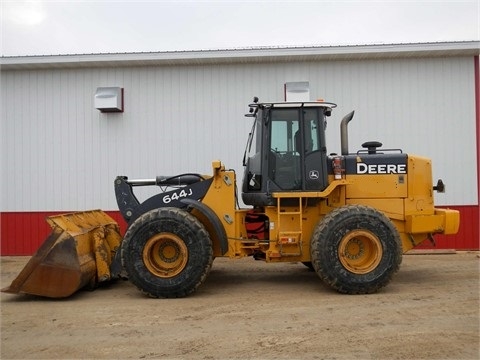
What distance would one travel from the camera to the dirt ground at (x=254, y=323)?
4980mm

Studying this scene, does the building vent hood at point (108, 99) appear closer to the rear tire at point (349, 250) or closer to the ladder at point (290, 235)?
the ladder at point (290, 235)

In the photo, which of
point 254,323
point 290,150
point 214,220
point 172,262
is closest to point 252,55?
point 290,150

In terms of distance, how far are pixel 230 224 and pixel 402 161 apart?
9.77 feet

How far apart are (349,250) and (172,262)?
105 inches

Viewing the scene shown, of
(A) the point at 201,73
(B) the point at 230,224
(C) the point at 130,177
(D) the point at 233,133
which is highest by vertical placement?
(A) the point at 201,73

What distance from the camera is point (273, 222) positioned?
7828 millimetres

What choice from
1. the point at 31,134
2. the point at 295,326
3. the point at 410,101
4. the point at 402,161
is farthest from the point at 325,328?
the point at 31,134

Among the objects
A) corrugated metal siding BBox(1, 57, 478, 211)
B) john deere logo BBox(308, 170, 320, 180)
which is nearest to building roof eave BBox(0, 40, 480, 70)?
corrugated metal siding BBox(1, 57, 478, 211)

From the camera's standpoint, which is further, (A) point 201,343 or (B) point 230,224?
(B) point 230,224

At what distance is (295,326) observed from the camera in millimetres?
5738

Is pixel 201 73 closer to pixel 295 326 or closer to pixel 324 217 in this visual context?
pixel 324 217

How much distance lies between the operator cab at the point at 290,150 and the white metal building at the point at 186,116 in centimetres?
401

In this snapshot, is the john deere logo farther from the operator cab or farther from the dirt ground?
the dirt ground

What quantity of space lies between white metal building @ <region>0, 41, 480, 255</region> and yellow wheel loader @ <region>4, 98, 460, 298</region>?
144 inches
